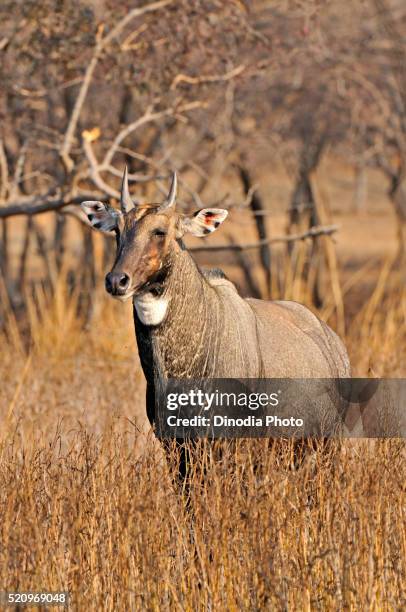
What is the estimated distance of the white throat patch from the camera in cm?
665

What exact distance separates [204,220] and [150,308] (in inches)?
28.2

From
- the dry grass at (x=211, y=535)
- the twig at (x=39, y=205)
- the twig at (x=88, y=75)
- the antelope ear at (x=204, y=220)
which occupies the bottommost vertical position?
the dry grass at (x=211, y=535)

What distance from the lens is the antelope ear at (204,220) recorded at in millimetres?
6969

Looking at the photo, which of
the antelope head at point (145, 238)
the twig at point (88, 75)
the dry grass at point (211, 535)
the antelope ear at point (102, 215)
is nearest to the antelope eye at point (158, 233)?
the antelope head at point (145, 238)

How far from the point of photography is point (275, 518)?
18.1ft

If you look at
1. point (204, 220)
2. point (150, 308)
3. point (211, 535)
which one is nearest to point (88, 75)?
point (204, 220)

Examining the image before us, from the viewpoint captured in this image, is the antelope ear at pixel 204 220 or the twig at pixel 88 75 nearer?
the antelope ear at pixel 204 220

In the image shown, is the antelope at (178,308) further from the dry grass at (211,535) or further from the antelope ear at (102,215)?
the dry grass at (211,535)

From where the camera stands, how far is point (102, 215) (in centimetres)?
709

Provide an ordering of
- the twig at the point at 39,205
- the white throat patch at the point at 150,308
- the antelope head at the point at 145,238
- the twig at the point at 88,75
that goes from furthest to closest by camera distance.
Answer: the twig at the point at 39,205
the twig at the point at 88,75
the white throat patch at the point at 150,308
the antelope head at the point at 145,238

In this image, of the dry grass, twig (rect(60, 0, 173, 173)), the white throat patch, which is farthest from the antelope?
twig (rect(60, 0, 173, 173))

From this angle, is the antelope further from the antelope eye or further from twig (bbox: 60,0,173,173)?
twig (bbox: 60,0,173,173)

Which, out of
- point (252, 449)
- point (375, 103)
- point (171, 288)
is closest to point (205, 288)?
point (171, 288)

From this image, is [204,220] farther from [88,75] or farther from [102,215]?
[88,75]
